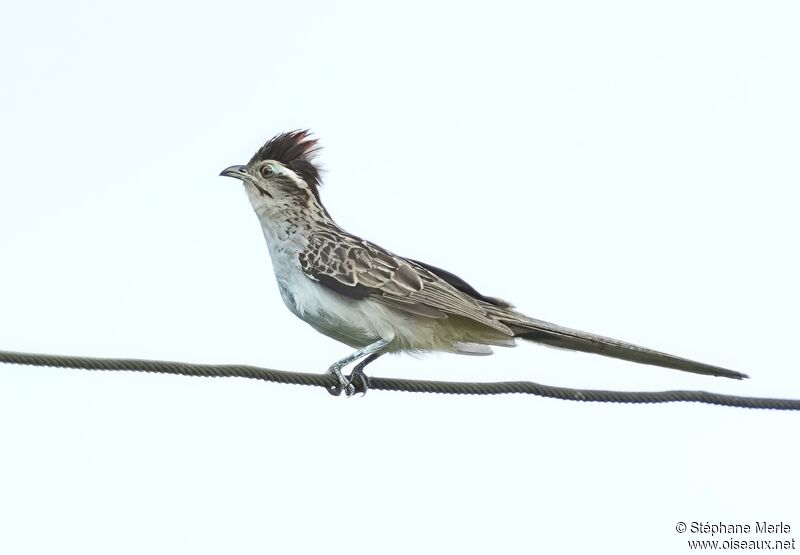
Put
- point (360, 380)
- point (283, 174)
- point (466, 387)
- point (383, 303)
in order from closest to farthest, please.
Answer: point (466, 387) < point (360, 380) < point (383, 303) < point (283, 174)

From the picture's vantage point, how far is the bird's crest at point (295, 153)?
433 inches

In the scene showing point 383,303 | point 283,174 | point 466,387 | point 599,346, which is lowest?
point 466,387

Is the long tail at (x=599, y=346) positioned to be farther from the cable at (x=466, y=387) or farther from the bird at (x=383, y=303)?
the cable at (x=466, y=387)

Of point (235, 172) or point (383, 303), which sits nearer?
point (383, 303)

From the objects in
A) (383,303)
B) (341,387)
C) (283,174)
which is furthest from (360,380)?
(283,174)

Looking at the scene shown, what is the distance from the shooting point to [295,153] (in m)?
11.1

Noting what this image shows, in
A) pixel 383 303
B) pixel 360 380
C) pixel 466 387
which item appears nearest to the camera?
pixel 466 387

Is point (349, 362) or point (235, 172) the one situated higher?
point (235, 172)

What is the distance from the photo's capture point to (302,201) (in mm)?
10742

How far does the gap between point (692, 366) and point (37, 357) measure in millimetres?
4406

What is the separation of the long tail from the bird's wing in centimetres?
18

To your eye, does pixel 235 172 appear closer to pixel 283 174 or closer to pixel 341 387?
pixel 283 174

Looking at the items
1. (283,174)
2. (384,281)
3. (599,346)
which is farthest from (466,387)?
(283,174)

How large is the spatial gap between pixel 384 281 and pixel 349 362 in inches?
37.2
